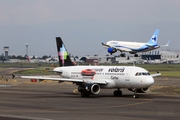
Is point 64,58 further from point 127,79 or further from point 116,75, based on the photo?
point 127,79

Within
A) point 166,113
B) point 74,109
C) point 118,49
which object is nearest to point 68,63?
point 74,109

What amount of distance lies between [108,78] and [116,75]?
4.33ft

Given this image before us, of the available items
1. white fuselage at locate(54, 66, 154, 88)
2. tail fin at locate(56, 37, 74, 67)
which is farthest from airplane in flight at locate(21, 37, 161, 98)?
tail fin at locate(56, 37, 74, 67)

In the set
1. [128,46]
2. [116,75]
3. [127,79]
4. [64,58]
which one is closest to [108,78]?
[116,75]

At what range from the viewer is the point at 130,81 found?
47531mm

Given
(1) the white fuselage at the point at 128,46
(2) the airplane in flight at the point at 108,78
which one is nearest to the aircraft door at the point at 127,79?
(2) the airplane in flight at the point at 108,78

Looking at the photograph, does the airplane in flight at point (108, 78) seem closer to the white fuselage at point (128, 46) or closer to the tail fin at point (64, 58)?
the tail fin at point (64, 58)

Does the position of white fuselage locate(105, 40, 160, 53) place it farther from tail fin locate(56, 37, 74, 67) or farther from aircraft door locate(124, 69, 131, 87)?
aircraft door locate(124, 69, 131, 87)

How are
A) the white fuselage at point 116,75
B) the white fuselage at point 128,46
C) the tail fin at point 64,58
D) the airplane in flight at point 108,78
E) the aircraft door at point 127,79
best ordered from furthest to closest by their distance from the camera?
the white fuselage at point 128,46, the tail fin at point 64,58, the aircraft door at point 127,79, the airplane in flight at point 108,78, the white fuselage at point 116,75

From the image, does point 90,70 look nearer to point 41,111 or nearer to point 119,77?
point 119,77

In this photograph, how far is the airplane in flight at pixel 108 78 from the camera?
46975mm

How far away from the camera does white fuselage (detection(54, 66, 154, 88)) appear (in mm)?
46656

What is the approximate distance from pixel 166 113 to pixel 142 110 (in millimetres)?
2525

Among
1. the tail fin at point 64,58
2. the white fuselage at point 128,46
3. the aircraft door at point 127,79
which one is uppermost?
the white fuselage at point 128,46
